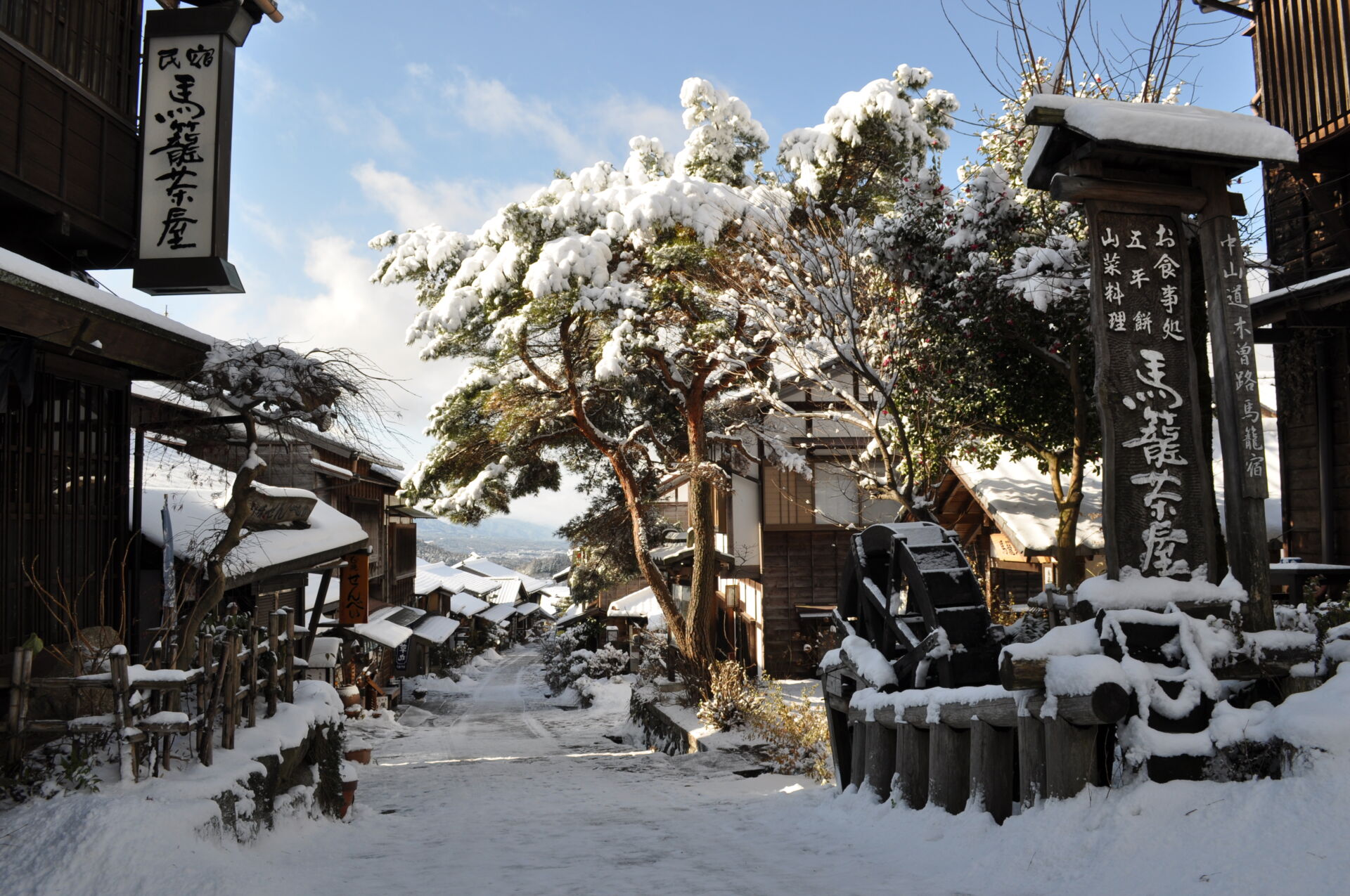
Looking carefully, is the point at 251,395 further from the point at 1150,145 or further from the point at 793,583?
the point at 793,583

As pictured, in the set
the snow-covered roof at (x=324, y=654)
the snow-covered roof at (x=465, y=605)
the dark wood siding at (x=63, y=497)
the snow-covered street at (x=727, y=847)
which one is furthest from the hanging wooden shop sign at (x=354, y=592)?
the snow-covered roof at (x=465, y=605)

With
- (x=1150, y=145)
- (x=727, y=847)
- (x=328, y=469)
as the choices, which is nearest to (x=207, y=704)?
(x=727, y=847)

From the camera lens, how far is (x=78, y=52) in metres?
8.12

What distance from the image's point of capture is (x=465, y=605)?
5428cm

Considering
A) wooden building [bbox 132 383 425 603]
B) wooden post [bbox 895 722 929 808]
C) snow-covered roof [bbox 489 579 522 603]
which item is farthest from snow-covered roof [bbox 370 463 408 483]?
snow-covered roof [bbox 489 579 522 603]

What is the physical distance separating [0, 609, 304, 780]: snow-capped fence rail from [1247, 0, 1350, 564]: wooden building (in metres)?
10.7

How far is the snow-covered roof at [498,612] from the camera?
58125mm

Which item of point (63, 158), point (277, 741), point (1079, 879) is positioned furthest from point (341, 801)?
point (1079, 879)

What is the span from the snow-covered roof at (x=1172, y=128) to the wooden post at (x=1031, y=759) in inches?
133

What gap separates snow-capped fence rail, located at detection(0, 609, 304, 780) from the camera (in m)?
5.59

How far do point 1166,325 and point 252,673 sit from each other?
7.11 m

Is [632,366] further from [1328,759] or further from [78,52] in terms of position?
[1328,759]

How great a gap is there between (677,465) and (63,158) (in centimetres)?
1272

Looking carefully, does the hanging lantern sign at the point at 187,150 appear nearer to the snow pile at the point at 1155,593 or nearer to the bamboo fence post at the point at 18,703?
the bamboo fence post at the point at 18,703
